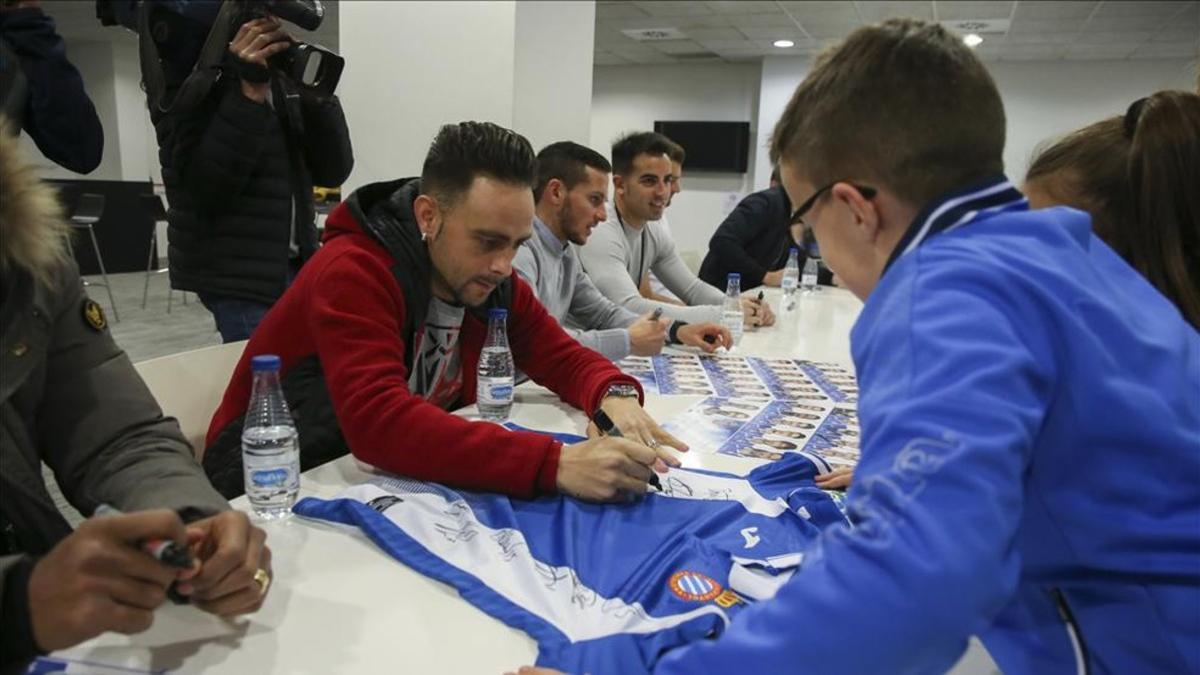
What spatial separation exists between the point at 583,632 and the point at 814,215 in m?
0.50

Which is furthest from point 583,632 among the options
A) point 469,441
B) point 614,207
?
point 614,207

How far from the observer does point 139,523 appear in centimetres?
68

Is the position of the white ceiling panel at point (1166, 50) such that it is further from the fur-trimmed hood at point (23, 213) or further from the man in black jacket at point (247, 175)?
the fur-trimmed hood at point (23, 213)

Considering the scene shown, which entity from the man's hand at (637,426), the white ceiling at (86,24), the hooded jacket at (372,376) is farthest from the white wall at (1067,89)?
the hooded jacket at (372,376)

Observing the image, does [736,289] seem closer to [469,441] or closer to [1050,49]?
[469,441]

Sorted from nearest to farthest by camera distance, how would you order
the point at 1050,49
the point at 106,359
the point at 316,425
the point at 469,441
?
the point at 106,359
the point at 469,441
the point at 316,425
the point at 1050,49

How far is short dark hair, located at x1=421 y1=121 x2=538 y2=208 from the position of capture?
154cm

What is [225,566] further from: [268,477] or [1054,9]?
[1054,9]

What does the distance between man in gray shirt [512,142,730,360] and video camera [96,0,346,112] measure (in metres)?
0.77

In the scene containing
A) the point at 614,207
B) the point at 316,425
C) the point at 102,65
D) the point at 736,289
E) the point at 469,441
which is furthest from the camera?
the point at 102,65

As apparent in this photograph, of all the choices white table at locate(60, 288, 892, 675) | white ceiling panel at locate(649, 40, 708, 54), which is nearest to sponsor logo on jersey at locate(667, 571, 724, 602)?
white table at locate(60, 288, 892, 675)

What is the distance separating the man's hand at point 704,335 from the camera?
2.45m

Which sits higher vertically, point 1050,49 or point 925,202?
point 1050,49

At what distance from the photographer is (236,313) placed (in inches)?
80.2
